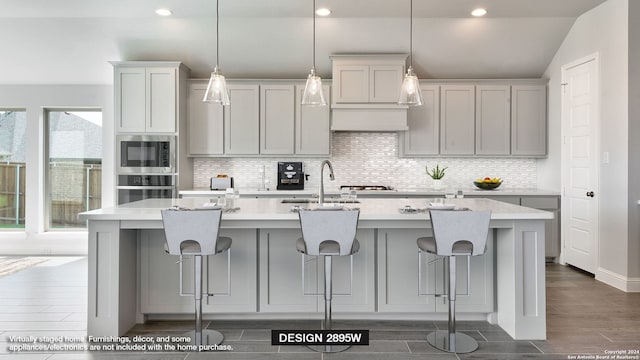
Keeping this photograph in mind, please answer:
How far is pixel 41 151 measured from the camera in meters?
6.36

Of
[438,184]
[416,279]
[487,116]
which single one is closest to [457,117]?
[487,116]

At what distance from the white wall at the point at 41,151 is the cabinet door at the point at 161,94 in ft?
3.55

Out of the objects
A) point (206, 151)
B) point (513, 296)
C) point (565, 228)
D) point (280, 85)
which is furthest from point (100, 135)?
point (565, 228)

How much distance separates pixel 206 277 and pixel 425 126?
12.3 feet

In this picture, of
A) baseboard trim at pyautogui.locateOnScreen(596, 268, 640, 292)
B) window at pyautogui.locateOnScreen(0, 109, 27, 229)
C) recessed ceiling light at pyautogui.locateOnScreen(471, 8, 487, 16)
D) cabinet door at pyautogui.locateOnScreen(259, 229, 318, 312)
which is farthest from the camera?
window at pyautogui.locateOnScreen(0, 109, 27, 229)

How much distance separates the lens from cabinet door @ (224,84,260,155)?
5945mm

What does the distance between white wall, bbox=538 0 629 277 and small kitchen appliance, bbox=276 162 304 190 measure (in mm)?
3559

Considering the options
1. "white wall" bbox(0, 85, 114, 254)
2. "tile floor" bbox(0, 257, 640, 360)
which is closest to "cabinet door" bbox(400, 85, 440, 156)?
"tile floor" bbox(0, 257, 640, 360)

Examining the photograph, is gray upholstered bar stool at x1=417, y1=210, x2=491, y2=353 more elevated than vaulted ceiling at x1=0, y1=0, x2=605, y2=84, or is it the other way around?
vaulted ceiling at x1=0, y1=0, x2=605, y2=84

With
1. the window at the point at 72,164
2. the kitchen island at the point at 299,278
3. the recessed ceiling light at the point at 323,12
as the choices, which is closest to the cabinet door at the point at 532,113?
the recessed ceiling light at the point at 323,12

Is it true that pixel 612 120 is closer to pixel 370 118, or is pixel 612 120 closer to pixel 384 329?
pixel 370 118

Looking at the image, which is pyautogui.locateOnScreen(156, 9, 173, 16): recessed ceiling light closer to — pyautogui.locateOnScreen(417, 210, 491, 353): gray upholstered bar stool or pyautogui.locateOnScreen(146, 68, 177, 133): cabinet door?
pyautogui.locateOnScreen(146, 68, 177, 133): cabinet door

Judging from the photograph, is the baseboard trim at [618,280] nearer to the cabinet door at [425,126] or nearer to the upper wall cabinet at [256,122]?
the cabinet door at [425,126]

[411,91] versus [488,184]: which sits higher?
[411,91]
